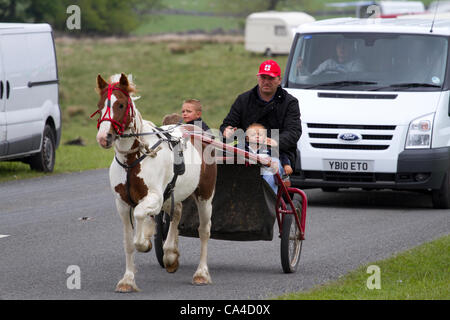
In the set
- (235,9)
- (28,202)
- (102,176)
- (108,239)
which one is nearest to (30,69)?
(102,176)

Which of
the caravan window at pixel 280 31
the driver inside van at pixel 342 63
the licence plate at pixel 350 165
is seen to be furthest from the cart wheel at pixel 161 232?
the caravan window at pixel 280 31

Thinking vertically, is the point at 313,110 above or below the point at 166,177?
below

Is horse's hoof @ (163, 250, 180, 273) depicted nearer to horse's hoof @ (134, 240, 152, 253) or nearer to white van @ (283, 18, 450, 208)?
horse's hoof @ (134, 240, 152, 253)

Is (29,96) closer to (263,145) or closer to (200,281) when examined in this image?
(263,145)

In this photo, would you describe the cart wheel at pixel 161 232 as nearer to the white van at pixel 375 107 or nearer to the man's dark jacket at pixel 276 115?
the man's dark jacket at pixel 276 115

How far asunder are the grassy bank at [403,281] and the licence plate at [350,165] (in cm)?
334

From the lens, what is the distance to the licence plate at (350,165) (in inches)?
578

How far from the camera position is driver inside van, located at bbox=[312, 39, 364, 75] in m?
15.6

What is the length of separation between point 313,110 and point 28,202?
4.33 metres

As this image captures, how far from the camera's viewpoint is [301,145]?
49.2 ft

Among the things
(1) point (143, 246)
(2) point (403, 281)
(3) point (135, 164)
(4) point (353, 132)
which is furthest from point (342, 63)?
(1) point (143, 246)

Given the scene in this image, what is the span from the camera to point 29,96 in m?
18.7

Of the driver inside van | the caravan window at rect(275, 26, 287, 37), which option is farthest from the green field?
the driver inside van
